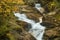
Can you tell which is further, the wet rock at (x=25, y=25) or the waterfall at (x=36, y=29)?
the wet rock at (x=25, y=25)

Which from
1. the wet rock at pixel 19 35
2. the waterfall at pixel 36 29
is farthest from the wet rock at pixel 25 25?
the wet rock at pixel 19 35

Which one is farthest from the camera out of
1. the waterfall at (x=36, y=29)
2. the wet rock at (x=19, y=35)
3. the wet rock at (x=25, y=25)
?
the wet rock at (x=25, y=25)

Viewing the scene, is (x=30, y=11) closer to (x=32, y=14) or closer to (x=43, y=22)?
(x=32, y=14)

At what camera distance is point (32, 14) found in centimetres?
2248

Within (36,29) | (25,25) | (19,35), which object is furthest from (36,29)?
(19,35)

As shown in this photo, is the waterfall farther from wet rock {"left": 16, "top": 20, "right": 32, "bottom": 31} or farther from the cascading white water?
wet rock {"left": 16, "top": 20, "right": 32, "bottom": 31}

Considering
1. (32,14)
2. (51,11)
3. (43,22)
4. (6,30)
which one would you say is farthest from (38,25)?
(6,30)

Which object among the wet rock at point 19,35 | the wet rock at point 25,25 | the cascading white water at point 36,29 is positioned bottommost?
the cascading white water at point 36,29

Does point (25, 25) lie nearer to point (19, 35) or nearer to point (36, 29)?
point (36, 29)

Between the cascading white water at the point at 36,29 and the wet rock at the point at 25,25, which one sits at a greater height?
the wet rock at the point at 25,25

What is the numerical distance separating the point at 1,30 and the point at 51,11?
9669 millimetres

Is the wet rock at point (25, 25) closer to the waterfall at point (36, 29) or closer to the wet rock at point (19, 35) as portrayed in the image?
the waterfall at point (36, 29)

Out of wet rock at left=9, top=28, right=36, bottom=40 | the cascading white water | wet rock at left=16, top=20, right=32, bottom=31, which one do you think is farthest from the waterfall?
wet rock at left=9, top=28, right=36, bottom=40

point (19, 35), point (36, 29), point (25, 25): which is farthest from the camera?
point (36, 29)
